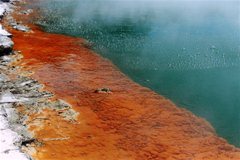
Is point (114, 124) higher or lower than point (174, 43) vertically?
lower

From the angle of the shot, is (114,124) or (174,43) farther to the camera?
(174,43)

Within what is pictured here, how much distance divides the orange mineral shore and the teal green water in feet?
3.32

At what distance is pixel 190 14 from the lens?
32.6 m

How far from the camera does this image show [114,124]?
46.9ft

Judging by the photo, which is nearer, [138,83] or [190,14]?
[138,83]

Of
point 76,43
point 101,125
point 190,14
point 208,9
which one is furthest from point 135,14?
point 101,125

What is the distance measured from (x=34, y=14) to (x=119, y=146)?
2310 centimetres

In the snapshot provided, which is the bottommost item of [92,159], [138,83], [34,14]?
[92,159]

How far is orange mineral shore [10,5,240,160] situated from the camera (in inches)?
493

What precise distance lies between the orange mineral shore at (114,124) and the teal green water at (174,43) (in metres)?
1.01

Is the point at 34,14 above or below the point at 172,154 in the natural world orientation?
above

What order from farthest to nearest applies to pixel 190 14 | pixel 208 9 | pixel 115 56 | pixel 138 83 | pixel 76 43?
1. pixel 208 9
2. pixel 190 14
3. pixel 76 43
4. pixel 115 56
5. pixel 138 83

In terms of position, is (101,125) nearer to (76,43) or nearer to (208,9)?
(76,43)

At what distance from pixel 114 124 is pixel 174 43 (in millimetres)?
11747
